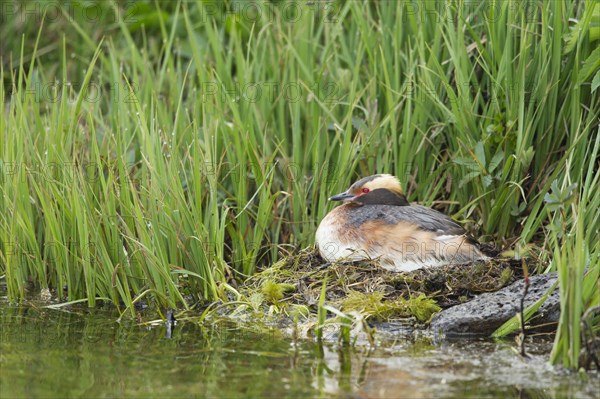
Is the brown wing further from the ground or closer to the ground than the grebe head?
closer to the ground

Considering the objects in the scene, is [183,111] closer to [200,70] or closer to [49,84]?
[200,70]

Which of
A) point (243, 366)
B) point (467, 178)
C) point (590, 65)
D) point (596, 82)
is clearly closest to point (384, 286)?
point (467, 178)

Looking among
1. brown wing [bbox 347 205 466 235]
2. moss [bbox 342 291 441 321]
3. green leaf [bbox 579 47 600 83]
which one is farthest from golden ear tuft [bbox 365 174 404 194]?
green leaf [bbox 579 47 600 83]

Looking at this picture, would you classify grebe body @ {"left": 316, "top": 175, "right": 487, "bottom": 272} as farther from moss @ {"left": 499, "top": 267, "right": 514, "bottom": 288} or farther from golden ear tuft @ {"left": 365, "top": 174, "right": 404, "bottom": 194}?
moss @ {"left": 499, "top": 267, "right": 514, "bottom": 288}

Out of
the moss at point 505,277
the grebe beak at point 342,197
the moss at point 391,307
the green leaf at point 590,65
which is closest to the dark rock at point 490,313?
the moss at point 391,307

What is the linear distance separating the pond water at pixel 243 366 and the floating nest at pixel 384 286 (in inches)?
15.6

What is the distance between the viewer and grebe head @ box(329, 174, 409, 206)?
22.3 ft

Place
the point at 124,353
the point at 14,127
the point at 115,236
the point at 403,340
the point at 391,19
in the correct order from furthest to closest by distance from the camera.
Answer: the point at 391,19 → the point at 14,127 → the point at 115,236 → the point at 403,340 → the point at 124,353

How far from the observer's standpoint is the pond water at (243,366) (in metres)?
4.48

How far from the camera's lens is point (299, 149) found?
7328mm

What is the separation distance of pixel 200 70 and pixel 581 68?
286 cm

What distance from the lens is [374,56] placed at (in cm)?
747

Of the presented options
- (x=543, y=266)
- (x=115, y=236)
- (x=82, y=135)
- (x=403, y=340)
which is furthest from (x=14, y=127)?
(x=543, y=266)

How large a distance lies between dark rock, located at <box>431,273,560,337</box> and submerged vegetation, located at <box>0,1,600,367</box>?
8.8 inches
